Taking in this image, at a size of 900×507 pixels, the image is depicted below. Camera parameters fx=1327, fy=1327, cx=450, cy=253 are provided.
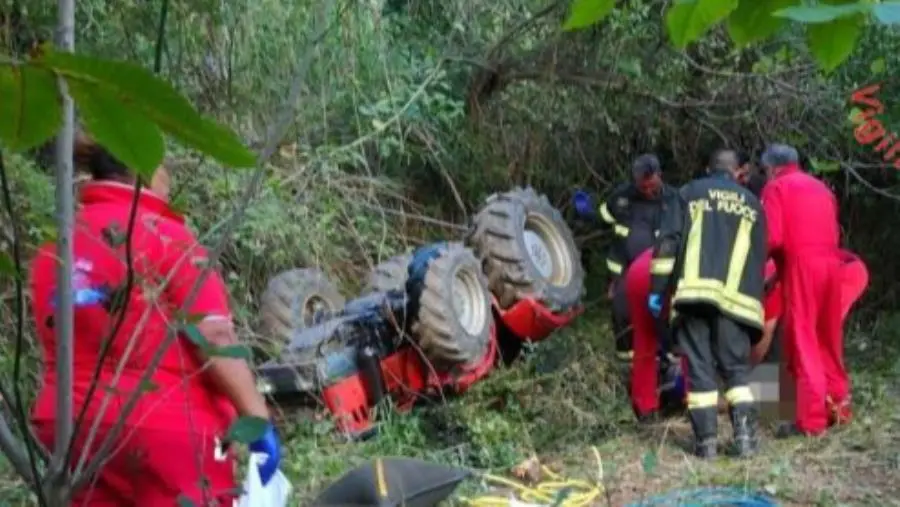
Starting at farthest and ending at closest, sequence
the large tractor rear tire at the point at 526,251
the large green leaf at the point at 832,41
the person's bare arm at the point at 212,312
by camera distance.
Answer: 1. the large tractor rear tire at the point at 526,251
2. the person's bare arm at the point at 212,312
3. the large green leaf at the point at 832,41

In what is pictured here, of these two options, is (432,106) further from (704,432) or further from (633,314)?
(704,432)

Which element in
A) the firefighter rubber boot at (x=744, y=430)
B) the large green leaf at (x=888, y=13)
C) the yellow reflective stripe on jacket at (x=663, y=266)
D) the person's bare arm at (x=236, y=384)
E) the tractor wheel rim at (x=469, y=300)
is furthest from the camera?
the tractor wheel rim at (x=469, y=300)

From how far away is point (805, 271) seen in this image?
6578mm

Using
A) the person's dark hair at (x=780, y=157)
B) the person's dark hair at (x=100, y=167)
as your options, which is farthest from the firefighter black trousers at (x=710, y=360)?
the person's dark hair at (x=100, y=167)

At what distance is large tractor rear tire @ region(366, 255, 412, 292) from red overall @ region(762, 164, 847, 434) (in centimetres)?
196

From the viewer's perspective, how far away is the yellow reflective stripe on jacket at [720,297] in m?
6.11

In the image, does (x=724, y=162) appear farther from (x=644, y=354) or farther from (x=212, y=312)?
(x=212, y=312)

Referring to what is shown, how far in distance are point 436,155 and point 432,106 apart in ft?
1.13

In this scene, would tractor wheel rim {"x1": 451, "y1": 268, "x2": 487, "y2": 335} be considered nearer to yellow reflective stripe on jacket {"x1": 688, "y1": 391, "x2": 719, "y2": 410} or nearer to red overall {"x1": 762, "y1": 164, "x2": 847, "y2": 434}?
yellow reflective stripe on jacket {"x1": 688, "y1": 391, "x2": 719, "y2": 410}

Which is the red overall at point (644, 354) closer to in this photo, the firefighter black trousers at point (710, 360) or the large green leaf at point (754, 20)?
the firefighter black trousers at point (710, 360)

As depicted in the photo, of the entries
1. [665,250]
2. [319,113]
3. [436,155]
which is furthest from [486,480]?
[436,155]

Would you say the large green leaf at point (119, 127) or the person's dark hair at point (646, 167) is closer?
the large green leaf at point (119, 127)

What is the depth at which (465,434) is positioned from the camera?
245 inches

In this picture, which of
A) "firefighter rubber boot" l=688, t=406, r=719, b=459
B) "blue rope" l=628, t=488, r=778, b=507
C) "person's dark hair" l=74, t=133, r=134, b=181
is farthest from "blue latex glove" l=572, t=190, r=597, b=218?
"person's dark hair" l=74, t=133, r=134, b=181
